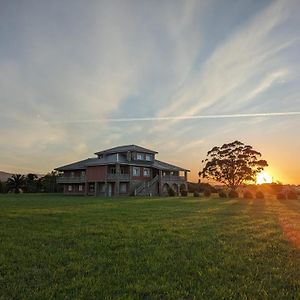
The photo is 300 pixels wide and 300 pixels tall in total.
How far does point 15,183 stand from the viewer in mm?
70250

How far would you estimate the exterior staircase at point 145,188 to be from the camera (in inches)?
2143

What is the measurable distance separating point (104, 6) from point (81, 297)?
13.3 metres

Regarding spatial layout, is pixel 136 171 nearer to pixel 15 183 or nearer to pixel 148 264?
pixel 15 183

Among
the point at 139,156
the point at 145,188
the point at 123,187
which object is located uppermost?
the point at 139,156

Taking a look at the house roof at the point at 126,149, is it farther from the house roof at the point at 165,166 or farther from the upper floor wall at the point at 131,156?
the house roof at the point at 165,166

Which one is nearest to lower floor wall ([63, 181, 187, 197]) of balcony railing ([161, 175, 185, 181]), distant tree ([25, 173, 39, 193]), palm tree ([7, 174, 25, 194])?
balcony railing ([161, 175, 185, 181])

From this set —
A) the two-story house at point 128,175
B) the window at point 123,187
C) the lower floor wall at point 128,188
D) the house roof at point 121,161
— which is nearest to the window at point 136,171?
the two-story house at point 128,175

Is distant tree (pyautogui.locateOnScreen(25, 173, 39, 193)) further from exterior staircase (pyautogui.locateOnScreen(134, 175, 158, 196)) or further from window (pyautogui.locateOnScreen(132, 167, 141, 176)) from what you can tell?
exterior staircase (pyautogui.locateOnScreen(134, 175, 158, 196))

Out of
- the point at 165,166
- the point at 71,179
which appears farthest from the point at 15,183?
the point at 165,166

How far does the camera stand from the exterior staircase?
179 ft

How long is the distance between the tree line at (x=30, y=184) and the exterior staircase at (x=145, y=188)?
85.8 ft

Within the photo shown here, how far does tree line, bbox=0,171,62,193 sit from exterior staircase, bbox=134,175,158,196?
26.1 metres

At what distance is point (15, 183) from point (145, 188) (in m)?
30.7

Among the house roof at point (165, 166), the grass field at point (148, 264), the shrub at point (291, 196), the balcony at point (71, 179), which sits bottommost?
the grass field at point (148, 264)
